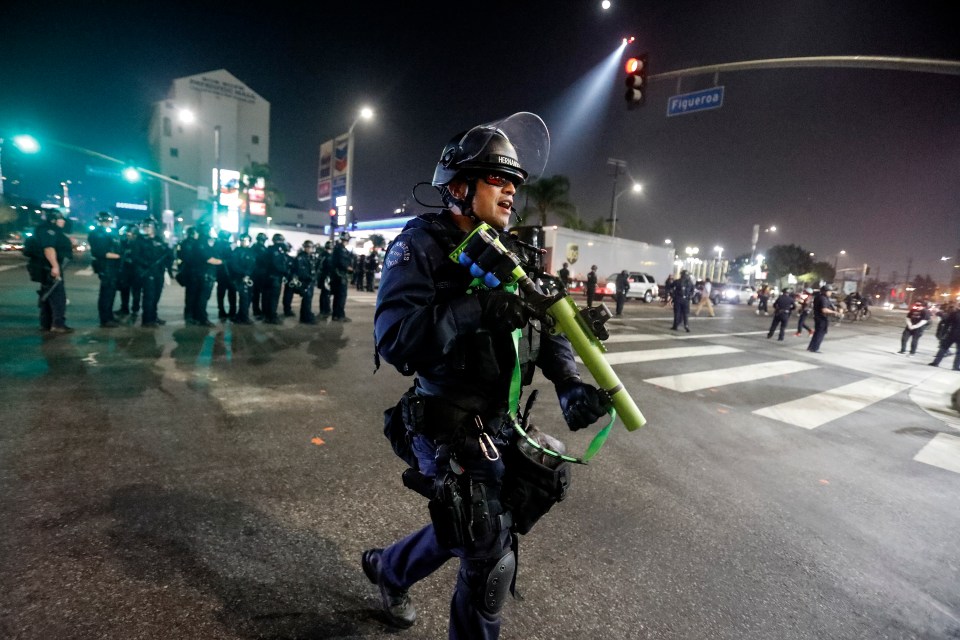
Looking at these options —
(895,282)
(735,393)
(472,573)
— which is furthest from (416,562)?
(895,282)

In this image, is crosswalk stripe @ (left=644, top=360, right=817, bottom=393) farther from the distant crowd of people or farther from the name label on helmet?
the distant crowd of people

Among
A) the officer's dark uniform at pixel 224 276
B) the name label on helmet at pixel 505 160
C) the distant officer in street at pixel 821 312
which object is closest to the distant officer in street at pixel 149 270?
the officer's dark uniform at pixel 224 276

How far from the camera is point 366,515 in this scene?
2992mm

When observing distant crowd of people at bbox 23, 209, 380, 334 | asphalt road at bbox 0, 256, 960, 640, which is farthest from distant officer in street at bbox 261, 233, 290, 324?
asphalt road at bbox 0, 256, 960, 640

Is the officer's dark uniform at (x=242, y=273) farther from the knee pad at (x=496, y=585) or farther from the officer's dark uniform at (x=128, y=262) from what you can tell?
the knee pad at (x=496, y=585)

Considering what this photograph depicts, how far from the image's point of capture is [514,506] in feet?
5.73

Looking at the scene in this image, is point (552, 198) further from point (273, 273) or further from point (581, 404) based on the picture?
point (581, 404)

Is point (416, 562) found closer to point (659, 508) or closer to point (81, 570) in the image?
point (81, 570)

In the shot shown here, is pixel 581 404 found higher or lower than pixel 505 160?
lower

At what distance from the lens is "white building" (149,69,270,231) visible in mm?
70312

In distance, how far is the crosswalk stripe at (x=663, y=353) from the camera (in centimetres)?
914

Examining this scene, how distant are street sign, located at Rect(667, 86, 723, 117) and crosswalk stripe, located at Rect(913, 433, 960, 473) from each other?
8.67 meters

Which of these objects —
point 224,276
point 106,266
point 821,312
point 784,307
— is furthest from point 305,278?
point 784,307

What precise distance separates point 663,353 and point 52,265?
1104 centimetres
